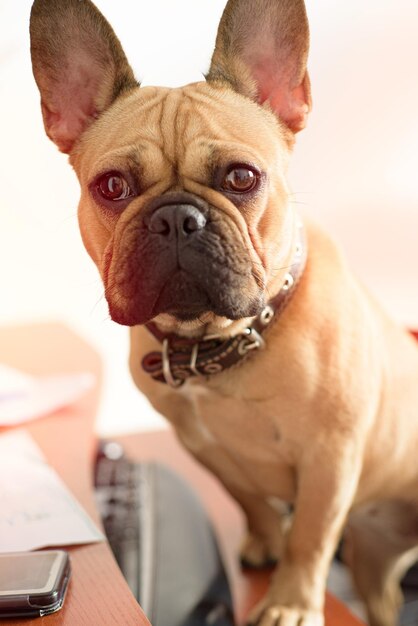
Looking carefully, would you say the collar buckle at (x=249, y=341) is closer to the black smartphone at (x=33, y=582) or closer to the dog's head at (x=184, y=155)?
the dog's head at (x=184, y=155)

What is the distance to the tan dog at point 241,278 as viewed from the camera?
0.91 m

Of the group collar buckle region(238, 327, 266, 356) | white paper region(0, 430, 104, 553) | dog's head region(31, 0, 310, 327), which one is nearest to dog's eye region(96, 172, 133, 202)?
dog's head region(31, 0, 310, 327)

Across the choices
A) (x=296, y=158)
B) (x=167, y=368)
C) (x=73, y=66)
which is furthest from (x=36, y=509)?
(x=296, y=158)

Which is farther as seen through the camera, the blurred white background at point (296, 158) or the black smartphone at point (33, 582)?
the blurred white background at point (296, 158)

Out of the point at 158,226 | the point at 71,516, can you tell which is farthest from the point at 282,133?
the point at 71,516

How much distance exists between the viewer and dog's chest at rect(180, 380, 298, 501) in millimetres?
1085

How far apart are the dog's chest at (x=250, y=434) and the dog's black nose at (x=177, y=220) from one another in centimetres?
31

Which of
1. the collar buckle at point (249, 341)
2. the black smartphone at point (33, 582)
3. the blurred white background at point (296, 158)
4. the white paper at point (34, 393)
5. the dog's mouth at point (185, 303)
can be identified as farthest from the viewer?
the white paper at point (34, 393)

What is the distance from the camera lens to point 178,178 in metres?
0.94

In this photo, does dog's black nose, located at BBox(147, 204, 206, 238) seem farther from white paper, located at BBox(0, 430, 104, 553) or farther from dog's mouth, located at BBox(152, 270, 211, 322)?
white paper, located at BBox(0, 430, 104, 553)

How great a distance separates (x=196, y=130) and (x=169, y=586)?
702 millimetres

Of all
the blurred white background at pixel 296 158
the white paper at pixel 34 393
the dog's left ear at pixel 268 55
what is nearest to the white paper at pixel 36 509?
the white paper at pixel 34 393

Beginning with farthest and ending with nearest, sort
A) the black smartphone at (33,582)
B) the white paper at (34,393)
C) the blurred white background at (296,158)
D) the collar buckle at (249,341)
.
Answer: the white paper at (34,393) → the blurred white background at (296,158) → the collar buckle at (249,341) → the black smartphone at (33,582)

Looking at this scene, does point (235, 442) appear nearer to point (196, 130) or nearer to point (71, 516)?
point (71, 516)
